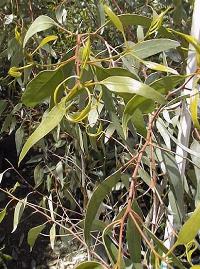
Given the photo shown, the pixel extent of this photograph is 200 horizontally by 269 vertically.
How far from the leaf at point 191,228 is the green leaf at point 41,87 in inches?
11.4

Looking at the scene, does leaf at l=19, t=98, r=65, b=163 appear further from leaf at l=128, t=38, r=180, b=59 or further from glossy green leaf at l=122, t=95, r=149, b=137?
leaf at l=128, t=38, r=180, b=59

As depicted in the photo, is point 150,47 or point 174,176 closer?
point 150,47

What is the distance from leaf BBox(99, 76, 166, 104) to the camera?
69cm

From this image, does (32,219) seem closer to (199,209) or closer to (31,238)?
(31,238)

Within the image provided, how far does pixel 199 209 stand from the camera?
65 cm

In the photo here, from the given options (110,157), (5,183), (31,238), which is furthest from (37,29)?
(5,183)

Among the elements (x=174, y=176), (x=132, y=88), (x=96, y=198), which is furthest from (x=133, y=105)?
(x=174, y=176)

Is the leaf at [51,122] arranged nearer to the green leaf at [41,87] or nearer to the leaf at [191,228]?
the green leaf at [41,87]

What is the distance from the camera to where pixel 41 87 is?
816 millimetres

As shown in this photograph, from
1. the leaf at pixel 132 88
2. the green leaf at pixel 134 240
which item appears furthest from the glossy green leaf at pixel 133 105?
the green leaf at pixel 134 240

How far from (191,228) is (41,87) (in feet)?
0.99

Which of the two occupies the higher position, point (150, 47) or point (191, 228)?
point (150, 47)

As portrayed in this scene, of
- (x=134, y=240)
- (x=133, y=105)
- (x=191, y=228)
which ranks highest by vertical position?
(x=133, y=105)

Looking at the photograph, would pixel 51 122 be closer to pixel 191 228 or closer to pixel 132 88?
pixel 132 88
